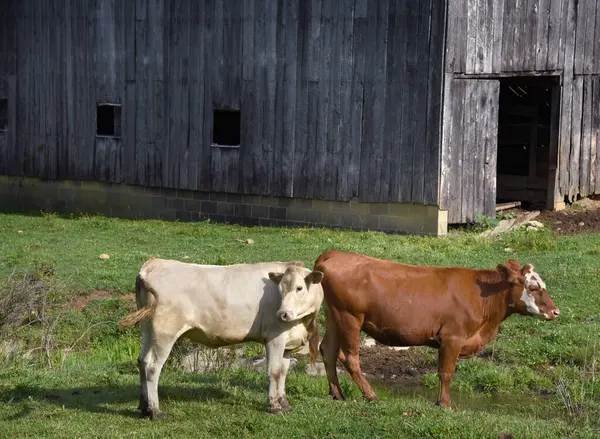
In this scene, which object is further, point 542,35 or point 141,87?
point 141,87

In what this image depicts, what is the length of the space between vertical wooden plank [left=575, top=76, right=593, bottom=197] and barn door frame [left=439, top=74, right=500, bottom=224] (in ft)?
11.4

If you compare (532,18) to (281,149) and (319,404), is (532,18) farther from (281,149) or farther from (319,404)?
(319,404)

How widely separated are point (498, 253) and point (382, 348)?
4834 millimetres

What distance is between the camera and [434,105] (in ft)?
60.8

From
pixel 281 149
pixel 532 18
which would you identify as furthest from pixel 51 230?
pixel 532 18

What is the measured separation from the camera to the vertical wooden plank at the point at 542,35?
20531mm

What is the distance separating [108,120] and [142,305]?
1513cm

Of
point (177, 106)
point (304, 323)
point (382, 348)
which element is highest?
point (177, 106)

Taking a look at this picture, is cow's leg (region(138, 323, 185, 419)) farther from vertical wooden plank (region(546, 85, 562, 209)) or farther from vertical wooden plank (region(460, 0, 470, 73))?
vertical wooden plank (region(546, 85, 562, 209))

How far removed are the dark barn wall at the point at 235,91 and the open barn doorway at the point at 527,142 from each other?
4.03 m

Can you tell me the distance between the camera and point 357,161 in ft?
63.9

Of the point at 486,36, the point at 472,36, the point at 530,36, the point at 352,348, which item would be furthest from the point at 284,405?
the point at 530,36

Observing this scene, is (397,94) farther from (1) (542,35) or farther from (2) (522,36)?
(1) (542,35)

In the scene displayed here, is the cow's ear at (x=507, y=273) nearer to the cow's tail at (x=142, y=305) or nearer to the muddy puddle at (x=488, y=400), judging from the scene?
the muddy puddle at (x=488, y=400)
